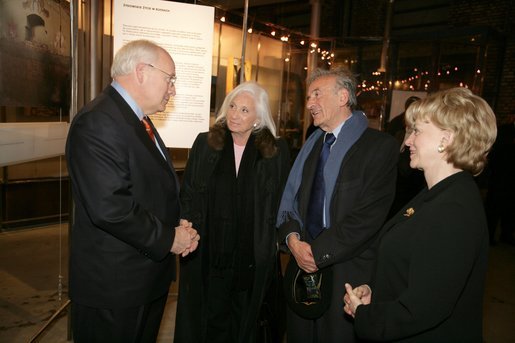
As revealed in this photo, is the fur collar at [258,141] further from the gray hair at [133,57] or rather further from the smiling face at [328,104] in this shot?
the gray hair at [133,57]

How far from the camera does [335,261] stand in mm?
1983

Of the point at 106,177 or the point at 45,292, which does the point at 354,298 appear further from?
the point at 45,292

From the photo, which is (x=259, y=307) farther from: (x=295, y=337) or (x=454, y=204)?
(x=454, y=204)

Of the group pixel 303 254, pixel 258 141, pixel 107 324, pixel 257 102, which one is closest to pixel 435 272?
pixel 303 254

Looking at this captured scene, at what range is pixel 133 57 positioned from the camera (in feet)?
5.51

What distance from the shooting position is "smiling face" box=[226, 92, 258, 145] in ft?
8.04

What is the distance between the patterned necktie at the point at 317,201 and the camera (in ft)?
6.93

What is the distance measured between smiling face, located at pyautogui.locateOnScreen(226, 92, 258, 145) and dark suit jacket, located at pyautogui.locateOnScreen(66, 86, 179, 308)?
766 millimetres

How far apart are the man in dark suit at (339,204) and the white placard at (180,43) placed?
1.15 m

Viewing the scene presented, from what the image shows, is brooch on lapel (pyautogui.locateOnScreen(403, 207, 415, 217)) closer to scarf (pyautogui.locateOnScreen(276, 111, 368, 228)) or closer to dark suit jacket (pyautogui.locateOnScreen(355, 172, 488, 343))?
dark suit jacket (pyautogui.locateOnScreen(355, 172, 488, 343))

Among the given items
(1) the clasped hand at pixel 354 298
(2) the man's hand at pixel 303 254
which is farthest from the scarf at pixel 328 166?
(1) the clasped hand at pixel 354 298

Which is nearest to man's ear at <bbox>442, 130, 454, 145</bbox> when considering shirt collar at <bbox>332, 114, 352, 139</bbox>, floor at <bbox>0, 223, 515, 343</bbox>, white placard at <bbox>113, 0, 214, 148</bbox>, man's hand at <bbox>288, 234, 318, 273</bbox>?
shirt collar at <bbox>332, 114, 352, 139</bbox>

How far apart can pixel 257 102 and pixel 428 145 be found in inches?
53.0

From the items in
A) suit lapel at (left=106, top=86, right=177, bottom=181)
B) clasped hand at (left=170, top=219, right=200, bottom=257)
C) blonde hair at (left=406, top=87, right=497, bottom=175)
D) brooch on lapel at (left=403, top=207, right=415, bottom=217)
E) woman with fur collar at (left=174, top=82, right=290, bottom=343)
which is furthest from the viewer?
woman with fur collar at (left=174, top=82, right=290, bottom=343)
